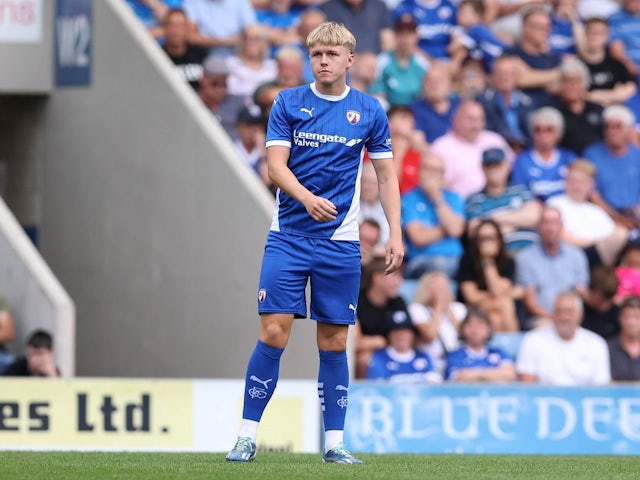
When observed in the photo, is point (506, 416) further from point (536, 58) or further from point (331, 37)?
point (331, 37)

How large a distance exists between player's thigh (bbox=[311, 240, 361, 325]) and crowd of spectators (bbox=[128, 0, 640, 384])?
4669mm

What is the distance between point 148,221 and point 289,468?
6326 mm

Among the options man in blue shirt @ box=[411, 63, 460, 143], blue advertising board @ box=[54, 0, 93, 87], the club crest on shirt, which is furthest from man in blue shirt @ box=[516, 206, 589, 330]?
the club crest on shirt

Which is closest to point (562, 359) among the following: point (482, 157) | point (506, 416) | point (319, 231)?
point (506, 416)

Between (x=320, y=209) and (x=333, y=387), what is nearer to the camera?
(x=320, y=209)

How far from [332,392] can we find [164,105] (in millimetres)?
5903

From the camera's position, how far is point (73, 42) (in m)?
13.1

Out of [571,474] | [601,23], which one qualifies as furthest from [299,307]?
[601,23]

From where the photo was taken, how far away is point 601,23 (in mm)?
13859

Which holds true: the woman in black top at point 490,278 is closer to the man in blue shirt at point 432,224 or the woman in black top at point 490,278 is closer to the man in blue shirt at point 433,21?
the man in blue shirt at point 432,224

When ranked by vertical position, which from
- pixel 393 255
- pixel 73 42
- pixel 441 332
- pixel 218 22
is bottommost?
pixel 441 332

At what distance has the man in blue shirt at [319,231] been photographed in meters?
6.45

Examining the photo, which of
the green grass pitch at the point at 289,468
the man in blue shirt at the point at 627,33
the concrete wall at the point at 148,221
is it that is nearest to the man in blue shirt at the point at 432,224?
the concrete wall at the point at 148,221

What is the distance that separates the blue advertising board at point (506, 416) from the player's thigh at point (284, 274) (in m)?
4.05
